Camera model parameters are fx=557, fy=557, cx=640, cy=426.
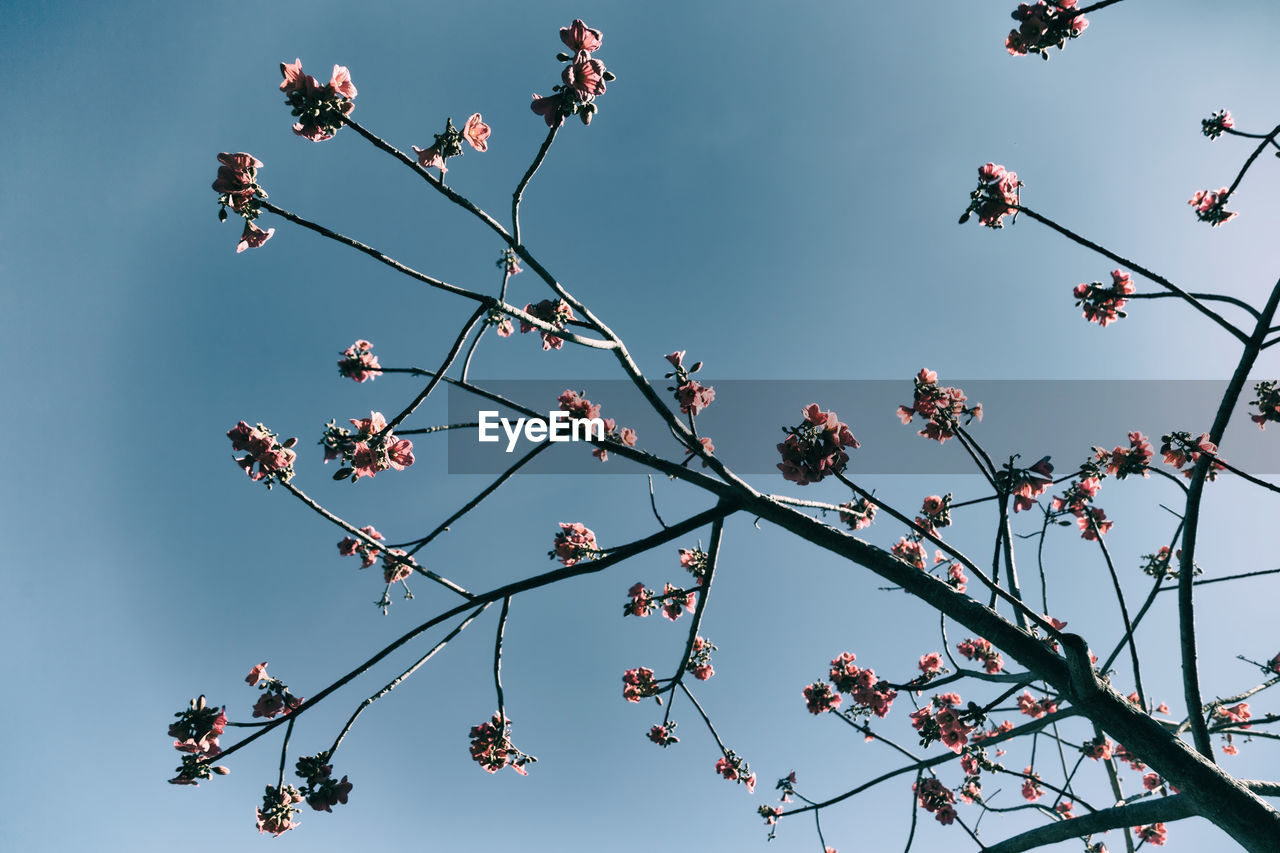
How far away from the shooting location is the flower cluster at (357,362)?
346cm

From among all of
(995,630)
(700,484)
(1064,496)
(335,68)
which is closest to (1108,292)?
(1064,496)

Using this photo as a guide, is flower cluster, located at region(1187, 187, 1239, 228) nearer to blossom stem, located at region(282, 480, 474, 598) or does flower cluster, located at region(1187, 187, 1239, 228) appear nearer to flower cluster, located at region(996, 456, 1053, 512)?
flower cluster, located at region(996, 456, 1053, 512)

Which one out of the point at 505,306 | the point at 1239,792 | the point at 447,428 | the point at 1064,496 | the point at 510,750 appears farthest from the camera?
the point at 1064,496

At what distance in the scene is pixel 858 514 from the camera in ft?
15.0

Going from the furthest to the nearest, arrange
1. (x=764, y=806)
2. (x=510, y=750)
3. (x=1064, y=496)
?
(x=764, y=806)
(x=1064, y=496)
(x=510, y=750)

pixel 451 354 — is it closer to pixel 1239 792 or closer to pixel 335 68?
pixel 335 68

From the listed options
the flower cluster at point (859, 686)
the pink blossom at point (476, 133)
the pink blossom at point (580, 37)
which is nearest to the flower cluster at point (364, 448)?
the pink blossom at point (476, 133)

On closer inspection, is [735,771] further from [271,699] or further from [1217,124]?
[1217,124]

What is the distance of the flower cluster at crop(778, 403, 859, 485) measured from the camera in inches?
119

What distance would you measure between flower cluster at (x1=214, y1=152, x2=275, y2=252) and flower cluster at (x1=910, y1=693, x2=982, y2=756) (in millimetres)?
4790

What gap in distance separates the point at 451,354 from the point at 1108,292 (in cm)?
542

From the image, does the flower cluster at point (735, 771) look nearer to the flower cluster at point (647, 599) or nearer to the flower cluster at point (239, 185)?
the flower cluster at point (647, 599)

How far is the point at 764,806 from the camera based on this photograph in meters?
6.05

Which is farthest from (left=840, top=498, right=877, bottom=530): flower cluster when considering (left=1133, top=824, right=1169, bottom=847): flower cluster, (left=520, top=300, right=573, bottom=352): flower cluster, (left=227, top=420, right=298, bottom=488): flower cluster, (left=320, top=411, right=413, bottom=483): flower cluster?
(left=1133, top=824, right=1169, bottom=847): flower cluster
